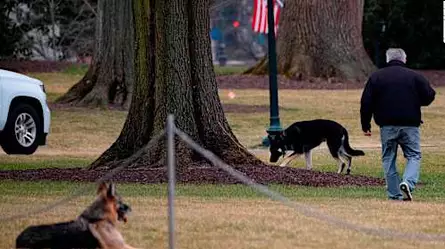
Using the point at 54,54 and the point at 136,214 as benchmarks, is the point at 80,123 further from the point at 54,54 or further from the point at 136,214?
the point at 54,54

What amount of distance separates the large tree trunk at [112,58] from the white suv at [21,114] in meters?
10.7

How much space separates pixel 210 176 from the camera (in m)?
18.5

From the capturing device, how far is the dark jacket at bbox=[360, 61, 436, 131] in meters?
16.5

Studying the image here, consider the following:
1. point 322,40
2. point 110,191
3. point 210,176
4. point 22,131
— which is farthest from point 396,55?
point 322,40

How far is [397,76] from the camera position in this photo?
16.6 m

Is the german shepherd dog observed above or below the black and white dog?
above

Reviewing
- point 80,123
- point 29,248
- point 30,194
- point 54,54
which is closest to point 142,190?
point 30,194

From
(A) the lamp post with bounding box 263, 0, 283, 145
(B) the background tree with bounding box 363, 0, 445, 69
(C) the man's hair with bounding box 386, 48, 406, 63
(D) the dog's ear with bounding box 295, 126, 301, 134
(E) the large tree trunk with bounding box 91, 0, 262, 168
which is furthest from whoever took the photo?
(B) the background tree with bounding box 363, 0, 445, 69

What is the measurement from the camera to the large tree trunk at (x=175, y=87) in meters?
18.8

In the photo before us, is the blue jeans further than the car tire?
No

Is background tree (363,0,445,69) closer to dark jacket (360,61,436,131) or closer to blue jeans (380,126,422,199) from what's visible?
blue jeans (380,126,422,199)

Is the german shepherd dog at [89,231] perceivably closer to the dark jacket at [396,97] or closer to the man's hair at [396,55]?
the dark jacket at [396,97]

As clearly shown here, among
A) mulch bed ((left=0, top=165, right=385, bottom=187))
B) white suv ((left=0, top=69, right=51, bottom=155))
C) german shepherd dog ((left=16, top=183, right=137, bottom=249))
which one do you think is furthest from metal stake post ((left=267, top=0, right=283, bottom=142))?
german shepherd dog ((left=16, top=183, right=137, bottom=249))

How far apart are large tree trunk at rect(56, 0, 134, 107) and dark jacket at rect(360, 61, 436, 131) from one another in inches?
663
